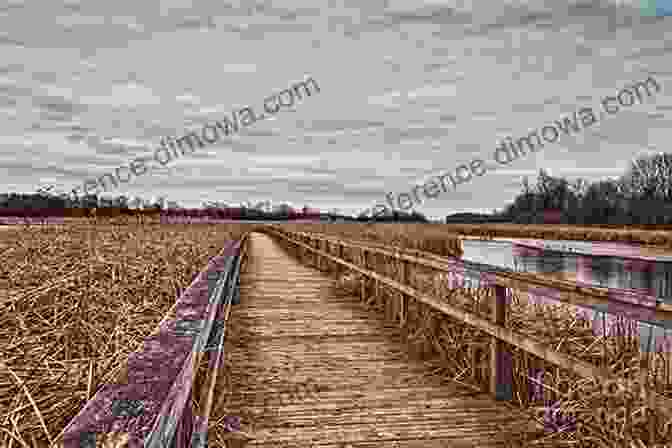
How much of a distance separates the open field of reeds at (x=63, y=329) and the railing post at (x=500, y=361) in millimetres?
2540

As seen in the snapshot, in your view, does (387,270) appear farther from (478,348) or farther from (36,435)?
(36,435)

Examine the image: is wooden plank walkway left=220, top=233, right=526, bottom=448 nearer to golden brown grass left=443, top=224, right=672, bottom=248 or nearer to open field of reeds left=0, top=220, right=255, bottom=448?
open field of reeds left=0, top=220, right=255, bottom=448

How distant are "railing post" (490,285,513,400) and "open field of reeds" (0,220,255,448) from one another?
2.54m

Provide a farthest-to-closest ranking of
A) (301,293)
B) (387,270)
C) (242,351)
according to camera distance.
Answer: (301,293), (387,270), (242,351)

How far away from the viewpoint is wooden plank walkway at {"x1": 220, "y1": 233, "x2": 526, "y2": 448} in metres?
3.31

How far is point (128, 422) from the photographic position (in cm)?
107

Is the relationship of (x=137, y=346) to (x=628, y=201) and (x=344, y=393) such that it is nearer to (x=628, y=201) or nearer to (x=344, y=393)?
(x=344, y=393)

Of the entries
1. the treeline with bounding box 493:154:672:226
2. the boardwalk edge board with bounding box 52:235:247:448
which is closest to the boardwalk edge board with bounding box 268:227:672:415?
the boardwalk edge board with bounding box 52:235:247:448

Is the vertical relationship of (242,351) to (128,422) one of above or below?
below

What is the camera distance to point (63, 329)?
180 centimetres

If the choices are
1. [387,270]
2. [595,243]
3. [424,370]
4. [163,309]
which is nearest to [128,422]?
[163,309]

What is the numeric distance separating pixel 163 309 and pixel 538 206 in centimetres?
10535

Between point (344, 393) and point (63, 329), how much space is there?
2.84 metres

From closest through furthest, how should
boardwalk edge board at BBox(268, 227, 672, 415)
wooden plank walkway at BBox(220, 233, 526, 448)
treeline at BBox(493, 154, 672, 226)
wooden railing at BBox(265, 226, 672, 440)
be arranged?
1. boardwalk edge board at BBox(268, 227, 672, 415)
2. wooden railing at BBox(265, 226, 672, 440)
3. wooden plank walkway at BBox(220, 233, 526, 448)
4. treeline at BBox(493, 154, 672, 226)
